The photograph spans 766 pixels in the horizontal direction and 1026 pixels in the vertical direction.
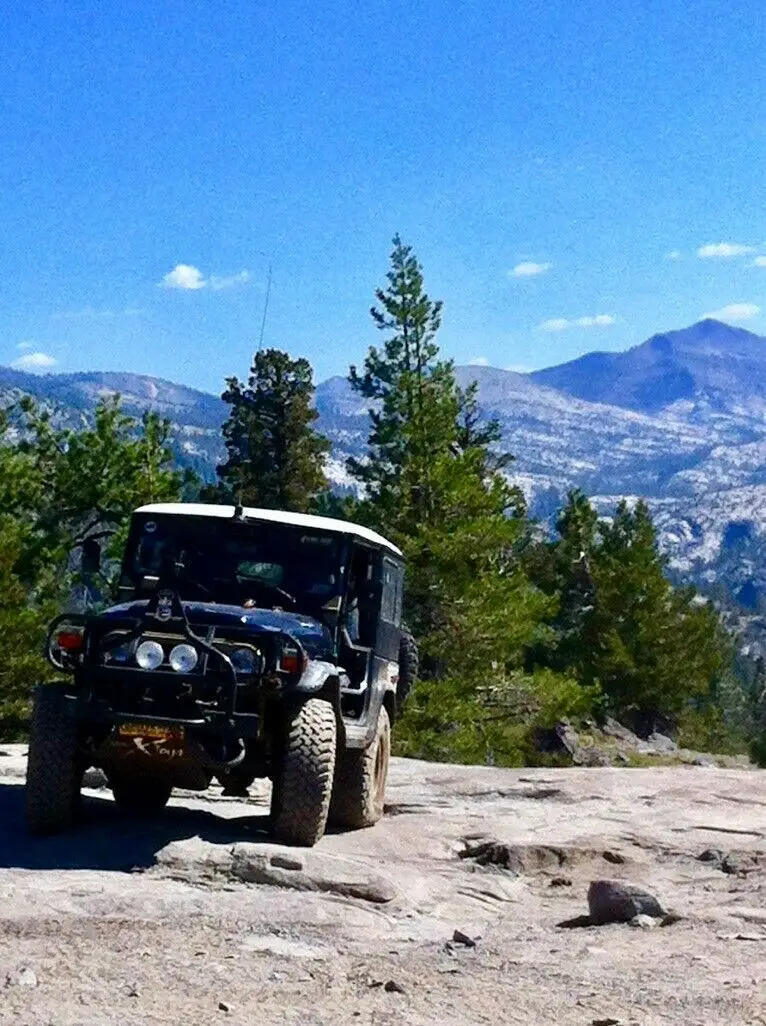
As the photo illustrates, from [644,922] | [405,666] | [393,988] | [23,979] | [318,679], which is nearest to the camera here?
[23,979]

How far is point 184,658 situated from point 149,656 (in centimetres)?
25

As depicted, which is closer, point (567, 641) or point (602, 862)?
point (602, 862)

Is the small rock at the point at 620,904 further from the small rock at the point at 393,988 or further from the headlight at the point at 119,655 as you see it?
the headlight at the point at 119,655

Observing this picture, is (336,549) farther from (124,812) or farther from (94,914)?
(94,914)

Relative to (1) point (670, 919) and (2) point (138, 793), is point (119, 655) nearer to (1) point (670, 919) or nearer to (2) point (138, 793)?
(2) point (138, 793)

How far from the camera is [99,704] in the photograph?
909 cm

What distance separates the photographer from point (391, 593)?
11.7 m

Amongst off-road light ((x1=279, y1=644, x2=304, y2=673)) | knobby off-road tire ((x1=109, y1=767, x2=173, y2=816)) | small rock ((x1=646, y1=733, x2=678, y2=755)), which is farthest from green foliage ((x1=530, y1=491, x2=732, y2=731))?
off-road light ((x1=279, y1=644, x2=304, y2=673))

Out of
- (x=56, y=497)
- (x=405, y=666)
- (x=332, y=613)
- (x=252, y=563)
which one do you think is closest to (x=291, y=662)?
(x=332, y=613)

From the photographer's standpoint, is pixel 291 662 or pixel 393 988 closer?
pixel 393 988

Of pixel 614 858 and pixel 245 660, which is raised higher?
pixel 245 660

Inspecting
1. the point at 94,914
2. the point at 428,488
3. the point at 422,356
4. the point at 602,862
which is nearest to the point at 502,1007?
the point at 94,914

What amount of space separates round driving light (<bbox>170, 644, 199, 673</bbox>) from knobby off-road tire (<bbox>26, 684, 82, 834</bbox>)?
903 mm

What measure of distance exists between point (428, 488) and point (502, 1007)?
81.1 feet
